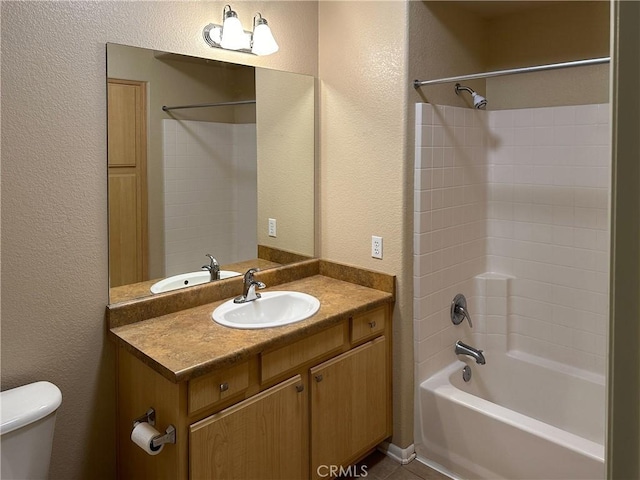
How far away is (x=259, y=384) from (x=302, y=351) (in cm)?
24

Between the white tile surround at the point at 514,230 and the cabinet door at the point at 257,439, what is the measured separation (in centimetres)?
78

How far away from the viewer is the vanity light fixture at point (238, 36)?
2.15 metres

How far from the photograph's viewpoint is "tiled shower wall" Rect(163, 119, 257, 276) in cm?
217

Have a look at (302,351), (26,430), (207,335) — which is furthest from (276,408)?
(26,430)

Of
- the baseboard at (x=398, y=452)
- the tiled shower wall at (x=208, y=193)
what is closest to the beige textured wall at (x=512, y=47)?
the tiled shower wall at (x=208, y=193)

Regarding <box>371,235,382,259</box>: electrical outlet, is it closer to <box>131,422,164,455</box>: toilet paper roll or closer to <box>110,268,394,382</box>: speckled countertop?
<box>110,268,394,382</box>: speckled countertop

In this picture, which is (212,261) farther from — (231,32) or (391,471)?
(391,471)

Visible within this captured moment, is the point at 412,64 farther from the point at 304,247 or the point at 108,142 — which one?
the point at 108,142

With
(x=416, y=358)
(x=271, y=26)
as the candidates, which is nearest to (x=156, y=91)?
(x=271, y=26)

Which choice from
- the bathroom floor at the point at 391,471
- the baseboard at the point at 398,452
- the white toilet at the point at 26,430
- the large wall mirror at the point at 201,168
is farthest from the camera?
the baseboard at the point at 398,452

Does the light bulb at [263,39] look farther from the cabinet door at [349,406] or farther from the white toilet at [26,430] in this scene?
the white toilet at [26,430]

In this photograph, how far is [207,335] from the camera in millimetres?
1850

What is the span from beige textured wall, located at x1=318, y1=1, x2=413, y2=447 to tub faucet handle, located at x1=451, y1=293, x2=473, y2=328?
359 mm

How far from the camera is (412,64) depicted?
2270 millimetres
